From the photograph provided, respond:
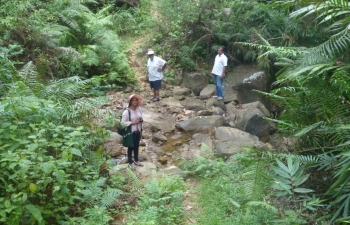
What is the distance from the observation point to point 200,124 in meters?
10.6

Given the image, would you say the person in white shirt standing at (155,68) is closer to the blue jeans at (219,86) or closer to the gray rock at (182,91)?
the gray rock at (182,91)

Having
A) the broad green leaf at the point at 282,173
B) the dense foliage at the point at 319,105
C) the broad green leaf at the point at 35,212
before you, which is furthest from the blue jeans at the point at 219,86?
the broad green leaf at the point at 35,212

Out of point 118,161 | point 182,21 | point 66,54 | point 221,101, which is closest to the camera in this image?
point 118,161

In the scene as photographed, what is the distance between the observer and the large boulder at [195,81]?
44.0 feet

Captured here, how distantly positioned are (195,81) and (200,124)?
10.6 ft

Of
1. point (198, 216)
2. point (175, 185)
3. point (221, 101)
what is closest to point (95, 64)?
point (221, 101)

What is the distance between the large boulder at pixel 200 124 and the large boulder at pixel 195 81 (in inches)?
106

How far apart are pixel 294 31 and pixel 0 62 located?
8.87 metres

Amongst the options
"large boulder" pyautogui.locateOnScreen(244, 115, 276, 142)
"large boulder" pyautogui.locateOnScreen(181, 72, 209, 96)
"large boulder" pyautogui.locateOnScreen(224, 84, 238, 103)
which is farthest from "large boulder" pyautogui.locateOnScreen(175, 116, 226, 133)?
"large boulder" pyautogui.locateOnScreen(181, 72, 209, 96)

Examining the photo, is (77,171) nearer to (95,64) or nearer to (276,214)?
(276,214)

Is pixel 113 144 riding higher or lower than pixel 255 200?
lower

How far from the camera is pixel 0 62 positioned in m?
6.42

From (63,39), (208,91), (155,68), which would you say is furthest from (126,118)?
(208,91)

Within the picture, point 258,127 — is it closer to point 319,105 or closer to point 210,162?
point 210,162
